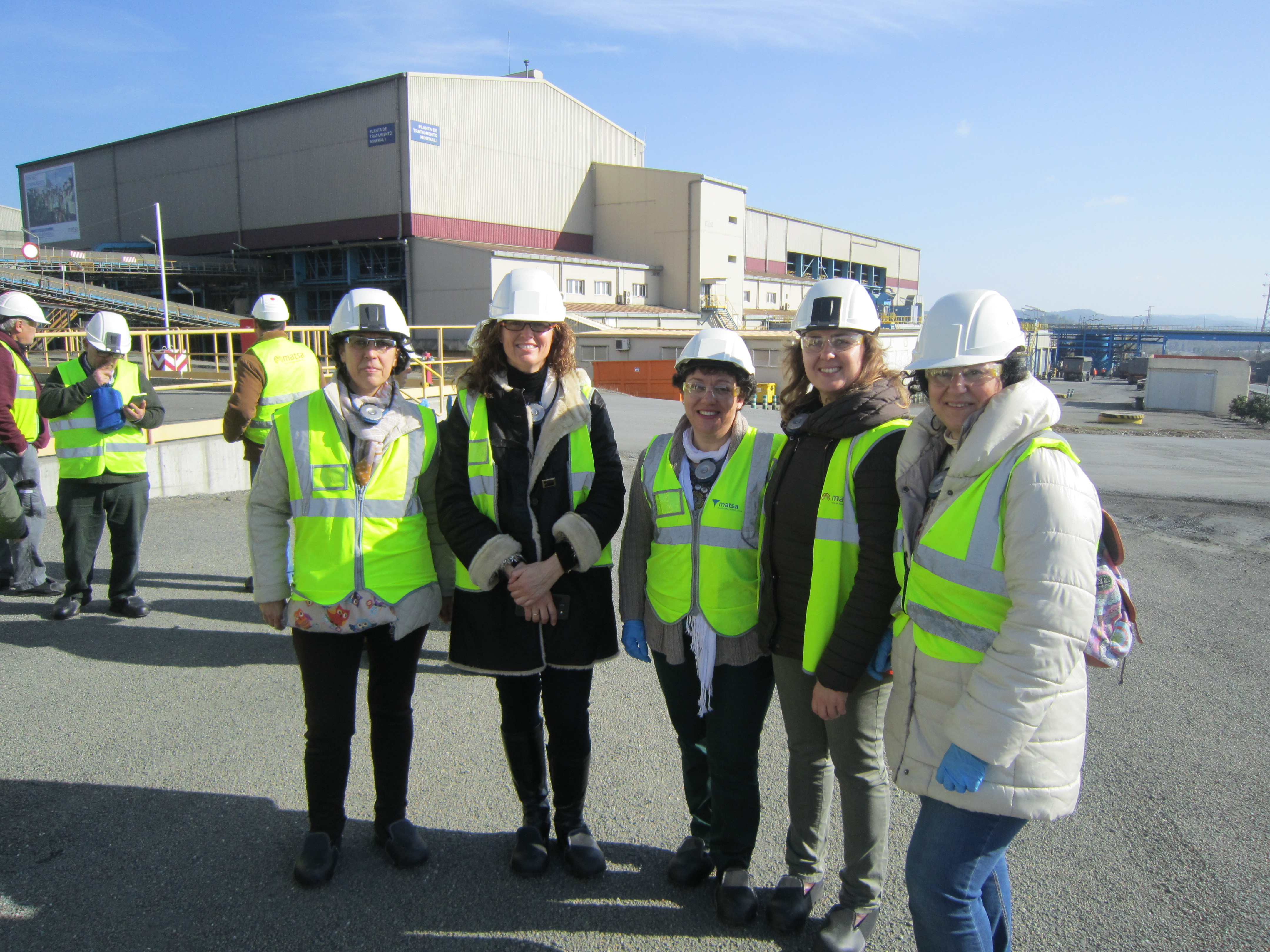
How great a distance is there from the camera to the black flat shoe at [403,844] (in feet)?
9.07

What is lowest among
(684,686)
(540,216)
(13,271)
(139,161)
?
(684,686)

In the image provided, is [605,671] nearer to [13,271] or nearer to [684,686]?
[684,686]

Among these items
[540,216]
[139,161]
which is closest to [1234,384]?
[540,216]

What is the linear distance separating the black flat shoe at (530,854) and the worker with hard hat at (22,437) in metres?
4.63

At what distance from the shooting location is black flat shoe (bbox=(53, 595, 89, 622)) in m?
5.09

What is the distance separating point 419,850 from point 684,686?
45.3 inches

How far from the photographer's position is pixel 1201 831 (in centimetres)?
296

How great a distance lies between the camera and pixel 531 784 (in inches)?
113

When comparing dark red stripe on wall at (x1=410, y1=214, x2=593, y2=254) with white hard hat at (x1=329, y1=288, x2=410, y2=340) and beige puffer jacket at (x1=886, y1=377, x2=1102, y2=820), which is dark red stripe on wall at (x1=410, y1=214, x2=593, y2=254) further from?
beige puffer jacket at (x1=886, y1=377, x2=1102, y2=820)

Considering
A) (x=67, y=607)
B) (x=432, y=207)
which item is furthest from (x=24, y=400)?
(x=432, y=207)

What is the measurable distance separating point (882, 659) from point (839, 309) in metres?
1.09

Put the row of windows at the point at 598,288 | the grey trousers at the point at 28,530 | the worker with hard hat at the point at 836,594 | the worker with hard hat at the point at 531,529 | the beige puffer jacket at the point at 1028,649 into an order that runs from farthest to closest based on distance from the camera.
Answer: the row of windows at the point at 598,288
the grey trousers at the point at 28,530
the worker with hard hat at the point at 531,529
the worker with hard hat at the point at 836,594
the beige puffer jacket at the point at 1028,649

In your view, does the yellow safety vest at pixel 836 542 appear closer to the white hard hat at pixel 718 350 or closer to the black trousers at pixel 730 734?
the black trousers at pixel 730 734

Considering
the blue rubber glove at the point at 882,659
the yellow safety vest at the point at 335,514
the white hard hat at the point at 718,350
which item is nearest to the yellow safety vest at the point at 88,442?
the yellow safety vest at the point at 335,514
